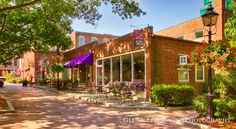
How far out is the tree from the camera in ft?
41.8

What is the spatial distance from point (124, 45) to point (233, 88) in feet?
28.9

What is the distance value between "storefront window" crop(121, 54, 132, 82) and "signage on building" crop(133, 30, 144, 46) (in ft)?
6.88

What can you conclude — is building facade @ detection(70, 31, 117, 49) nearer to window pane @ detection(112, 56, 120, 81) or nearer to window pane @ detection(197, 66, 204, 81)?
window pane @ detection(112, 56, 120, 81)

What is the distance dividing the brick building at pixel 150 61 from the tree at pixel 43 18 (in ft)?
8.35

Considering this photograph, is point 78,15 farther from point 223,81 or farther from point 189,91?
point 223,81

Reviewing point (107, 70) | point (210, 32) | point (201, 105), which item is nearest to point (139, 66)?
point (107, 70)

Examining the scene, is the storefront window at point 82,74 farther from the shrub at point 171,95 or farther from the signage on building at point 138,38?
the shrub at point 171,95

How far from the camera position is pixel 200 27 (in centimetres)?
2958

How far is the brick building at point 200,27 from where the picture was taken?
82.4ft

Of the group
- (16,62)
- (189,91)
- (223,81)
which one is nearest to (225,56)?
(223,81)

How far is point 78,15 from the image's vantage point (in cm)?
1471

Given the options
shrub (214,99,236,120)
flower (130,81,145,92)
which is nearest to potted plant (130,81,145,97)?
flower (130,81,145,92)

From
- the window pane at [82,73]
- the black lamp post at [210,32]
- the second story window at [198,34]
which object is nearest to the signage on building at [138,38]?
the black lamp post at [210,32]

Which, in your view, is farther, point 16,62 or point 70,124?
point 16,62
